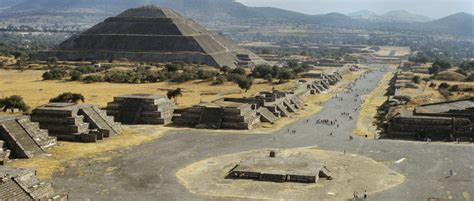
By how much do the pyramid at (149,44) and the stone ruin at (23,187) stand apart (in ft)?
381

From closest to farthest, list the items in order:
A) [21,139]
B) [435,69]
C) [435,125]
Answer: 1. [21,139]
2. [435,125]
3. [435,69]

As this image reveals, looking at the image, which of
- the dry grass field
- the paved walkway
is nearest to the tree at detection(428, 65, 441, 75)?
the dry grass field

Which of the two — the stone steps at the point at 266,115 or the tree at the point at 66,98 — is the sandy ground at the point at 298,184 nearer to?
the stone steps at the point at 266,115

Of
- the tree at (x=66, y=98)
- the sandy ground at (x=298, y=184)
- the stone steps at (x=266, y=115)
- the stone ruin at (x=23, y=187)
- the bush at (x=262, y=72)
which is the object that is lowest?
the bush at (x=262, y=72)

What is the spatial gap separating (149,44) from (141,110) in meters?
96.4

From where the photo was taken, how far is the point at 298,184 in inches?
1603

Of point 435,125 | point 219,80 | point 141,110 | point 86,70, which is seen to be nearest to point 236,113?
point 141,110

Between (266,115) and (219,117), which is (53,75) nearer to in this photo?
(266,115)

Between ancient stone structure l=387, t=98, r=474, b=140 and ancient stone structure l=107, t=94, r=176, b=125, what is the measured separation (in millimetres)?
23821

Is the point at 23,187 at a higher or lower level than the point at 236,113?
higher

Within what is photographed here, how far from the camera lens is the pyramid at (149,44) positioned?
15500 cm

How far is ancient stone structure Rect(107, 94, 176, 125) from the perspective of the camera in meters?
65.9

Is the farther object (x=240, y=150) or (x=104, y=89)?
(x=104, y=89)

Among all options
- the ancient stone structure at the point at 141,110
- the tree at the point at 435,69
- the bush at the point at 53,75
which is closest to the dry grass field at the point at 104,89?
the bush at the point at 53,75
